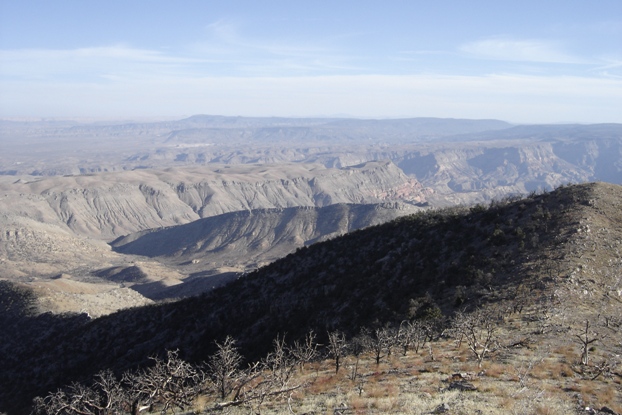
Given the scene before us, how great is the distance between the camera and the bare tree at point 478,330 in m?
24.8

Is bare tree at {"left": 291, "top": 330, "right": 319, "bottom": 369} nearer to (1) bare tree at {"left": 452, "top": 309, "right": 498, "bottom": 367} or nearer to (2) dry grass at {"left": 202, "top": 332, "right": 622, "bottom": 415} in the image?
(2) dry grass at {"left": 202, "top": 332, "right": 622, "bottom": 415}

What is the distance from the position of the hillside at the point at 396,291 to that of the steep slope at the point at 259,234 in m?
108

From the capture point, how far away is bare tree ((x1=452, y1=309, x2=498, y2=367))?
2484 centimetres

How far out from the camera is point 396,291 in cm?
4091

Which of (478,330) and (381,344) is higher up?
(478,330)

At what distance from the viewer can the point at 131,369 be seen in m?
43.2

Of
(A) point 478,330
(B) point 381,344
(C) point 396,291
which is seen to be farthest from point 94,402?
A: (C) point 396,291

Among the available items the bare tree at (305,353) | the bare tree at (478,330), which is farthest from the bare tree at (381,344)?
the bare tree at (478,330)

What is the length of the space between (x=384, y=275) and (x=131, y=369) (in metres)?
25.5

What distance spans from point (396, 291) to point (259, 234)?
14776cm

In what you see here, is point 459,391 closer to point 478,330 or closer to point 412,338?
point 412,338

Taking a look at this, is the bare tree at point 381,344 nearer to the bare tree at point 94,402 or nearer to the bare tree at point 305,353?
the bare tree at point 305,353

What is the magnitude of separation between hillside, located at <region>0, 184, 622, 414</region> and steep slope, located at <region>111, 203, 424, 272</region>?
354 ft

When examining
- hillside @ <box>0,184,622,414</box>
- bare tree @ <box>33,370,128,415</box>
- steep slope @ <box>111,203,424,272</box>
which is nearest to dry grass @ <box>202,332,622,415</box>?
hillside @ <box>0,184,622,414</box>
